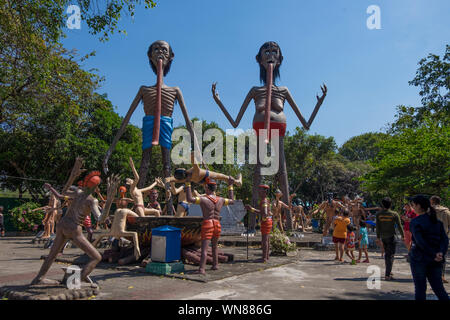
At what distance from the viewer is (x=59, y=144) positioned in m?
18.9

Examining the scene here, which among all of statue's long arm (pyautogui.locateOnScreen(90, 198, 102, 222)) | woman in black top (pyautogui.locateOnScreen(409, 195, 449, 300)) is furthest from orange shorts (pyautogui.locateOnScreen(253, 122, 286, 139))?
woman in black top (pyautogui.locateOnScreen(409, 195, 449, 300))

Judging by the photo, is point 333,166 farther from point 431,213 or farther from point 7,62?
point 431,213

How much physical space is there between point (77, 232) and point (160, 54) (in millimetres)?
8124

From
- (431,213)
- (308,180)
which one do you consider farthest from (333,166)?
(431,213)

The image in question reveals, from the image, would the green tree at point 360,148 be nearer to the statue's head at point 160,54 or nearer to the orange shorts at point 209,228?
the statue's head at point 160,54

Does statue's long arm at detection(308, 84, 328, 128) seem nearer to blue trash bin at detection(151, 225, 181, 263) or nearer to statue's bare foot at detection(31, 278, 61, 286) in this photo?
blue trash bin at detection(151, 225, 181, 263)

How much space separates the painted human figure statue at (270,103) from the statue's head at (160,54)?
1807mm

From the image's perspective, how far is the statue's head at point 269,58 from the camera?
522 inches

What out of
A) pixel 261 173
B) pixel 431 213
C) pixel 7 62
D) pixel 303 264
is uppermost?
pixel 7 62

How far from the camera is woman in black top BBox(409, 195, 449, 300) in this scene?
14.2 ft

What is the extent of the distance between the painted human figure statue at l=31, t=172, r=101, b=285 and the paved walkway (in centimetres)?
54

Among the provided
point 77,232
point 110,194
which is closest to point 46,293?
point 77,232

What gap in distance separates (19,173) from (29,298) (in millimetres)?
17598

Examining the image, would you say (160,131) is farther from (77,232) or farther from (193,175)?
(77,232)
